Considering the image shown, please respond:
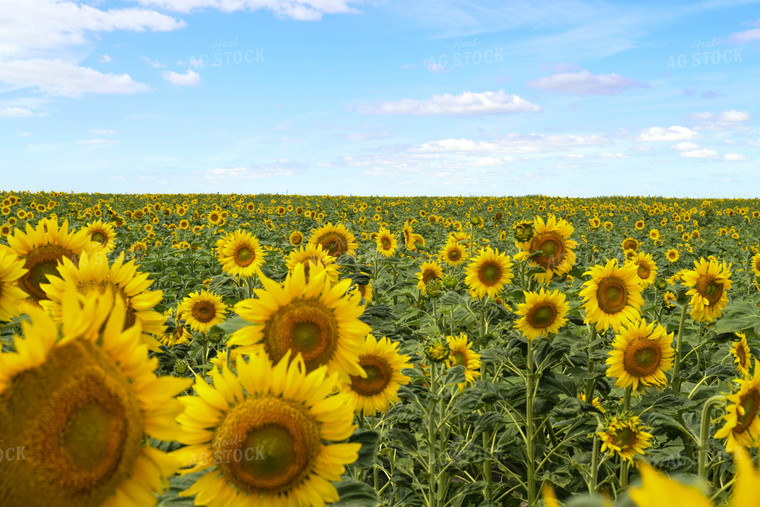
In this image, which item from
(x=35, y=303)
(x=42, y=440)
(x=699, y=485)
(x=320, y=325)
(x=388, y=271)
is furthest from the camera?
(x=388, y=271)

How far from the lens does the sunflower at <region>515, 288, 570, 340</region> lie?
13.4 ft

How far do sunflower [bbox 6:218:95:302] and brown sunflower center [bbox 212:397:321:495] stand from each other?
5.19ft

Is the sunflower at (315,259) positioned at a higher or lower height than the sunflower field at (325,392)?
higher

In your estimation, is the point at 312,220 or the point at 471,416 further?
the point at 312,220

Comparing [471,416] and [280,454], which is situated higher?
[280,454]

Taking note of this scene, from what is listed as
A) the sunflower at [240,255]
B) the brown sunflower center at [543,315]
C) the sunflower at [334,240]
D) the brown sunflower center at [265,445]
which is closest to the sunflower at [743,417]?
the brown sunflower center at [543,315]

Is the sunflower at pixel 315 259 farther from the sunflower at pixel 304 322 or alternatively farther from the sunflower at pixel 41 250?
the sunflower at pixel 41 250

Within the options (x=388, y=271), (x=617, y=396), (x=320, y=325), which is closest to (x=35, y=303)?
(x=320, y=325)

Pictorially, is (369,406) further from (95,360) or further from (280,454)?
(95,360)

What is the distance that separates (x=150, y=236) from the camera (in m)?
14.4

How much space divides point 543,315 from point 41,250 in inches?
132

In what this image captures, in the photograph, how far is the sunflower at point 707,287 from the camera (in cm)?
470

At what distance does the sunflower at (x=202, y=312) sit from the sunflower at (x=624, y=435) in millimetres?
3961

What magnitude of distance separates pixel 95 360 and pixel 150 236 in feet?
47.1
